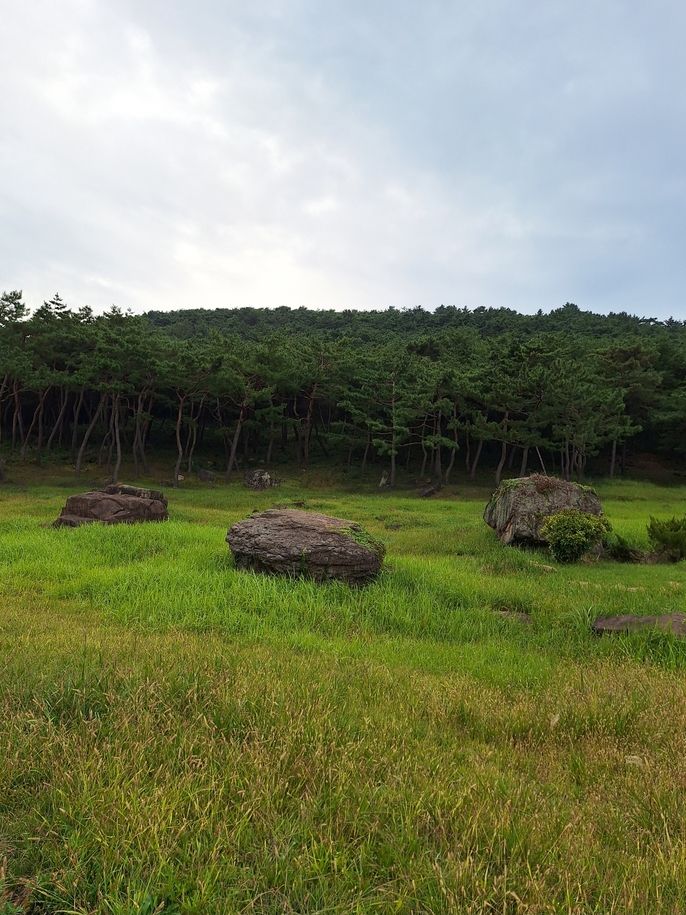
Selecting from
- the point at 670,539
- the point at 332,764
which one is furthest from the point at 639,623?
the point at 670,539

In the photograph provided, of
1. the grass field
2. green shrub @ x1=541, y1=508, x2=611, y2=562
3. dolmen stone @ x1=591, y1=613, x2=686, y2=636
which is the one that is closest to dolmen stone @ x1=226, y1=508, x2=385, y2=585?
the grass field

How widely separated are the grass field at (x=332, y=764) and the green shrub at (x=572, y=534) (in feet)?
19.5

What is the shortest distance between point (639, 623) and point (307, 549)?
607 cm

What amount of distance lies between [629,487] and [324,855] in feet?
143

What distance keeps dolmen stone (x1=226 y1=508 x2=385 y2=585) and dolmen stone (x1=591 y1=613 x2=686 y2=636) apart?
438 centimetres

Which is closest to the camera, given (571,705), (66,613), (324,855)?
(324,855)

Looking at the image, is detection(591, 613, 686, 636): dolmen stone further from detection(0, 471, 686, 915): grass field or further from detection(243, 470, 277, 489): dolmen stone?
detection(243, 470, 277, 489): dolmen stone

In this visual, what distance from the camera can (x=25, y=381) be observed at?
37.8 m

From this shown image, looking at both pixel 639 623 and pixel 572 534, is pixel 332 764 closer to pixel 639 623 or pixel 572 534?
pixel 639 623

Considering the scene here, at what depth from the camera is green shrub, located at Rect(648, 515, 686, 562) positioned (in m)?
13.8

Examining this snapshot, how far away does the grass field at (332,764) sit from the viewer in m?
2.29

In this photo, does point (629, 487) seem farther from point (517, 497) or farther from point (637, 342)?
point (517, 497)

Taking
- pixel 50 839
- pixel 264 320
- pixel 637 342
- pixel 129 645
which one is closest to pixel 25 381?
pixel 129 645

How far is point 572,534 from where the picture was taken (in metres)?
13.7
